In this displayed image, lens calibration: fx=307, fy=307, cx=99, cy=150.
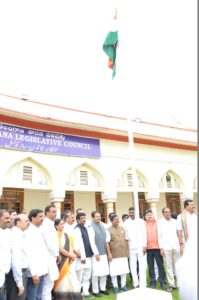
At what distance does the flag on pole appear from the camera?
6.03 meters

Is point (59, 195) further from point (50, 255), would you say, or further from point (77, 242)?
point (50, 255)

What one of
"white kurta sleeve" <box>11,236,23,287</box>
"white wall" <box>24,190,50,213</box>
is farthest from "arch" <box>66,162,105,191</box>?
"white kurta sleeve" <box>11,236,23,287</box>

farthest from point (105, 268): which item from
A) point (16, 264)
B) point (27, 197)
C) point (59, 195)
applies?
point (27, 197)

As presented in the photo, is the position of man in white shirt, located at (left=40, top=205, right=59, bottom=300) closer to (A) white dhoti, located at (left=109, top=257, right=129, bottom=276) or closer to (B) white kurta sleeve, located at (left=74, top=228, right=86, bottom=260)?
(B) white kurta sleeve, located at (left=74, top=228, right=86, bottom=260)

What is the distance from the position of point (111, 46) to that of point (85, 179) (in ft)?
17.9

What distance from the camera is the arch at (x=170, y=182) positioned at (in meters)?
12.3

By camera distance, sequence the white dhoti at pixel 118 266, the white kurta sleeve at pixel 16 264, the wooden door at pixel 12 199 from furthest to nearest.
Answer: the wooden door at pixel 12 199 → the white dhoti at pixel 118 266 → the white kurta sleeve at pixel 16 264

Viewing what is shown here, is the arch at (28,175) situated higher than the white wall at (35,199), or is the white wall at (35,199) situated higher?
the arch at (28,175)

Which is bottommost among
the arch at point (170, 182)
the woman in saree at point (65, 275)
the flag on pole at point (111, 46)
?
the woman in saree at point (65, 275)

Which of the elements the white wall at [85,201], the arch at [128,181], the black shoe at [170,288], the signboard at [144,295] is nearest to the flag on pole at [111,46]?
the signboard at [144,295]

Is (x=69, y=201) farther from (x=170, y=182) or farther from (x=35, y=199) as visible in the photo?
(x=170, y=182)

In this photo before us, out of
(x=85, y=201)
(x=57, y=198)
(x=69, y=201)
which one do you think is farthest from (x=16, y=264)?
(x=85, y=201)

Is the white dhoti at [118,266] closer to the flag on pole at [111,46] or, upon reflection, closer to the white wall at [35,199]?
the flag on pole at [111,46]

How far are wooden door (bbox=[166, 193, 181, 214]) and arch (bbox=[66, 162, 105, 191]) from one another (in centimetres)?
449
